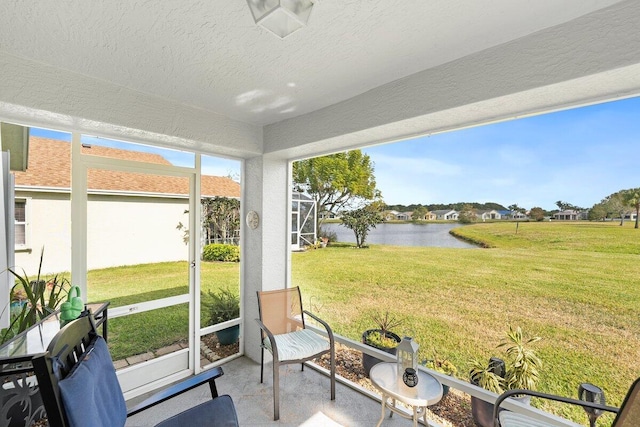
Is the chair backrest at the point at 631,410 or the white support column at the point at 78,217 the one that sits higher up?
the white support column at the point at 78,217

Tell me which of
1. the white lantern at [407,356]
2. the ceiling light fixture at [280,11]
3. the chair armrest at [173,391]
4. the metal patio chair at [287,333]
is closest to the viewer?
the ceiling light fixture at [280,11]

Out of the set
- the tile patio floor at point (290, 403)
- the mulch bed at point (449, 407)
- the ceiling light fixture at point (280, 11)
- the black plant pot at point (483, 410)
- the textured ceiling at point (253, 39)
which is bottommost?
the tile patio floor at point (290, 403)

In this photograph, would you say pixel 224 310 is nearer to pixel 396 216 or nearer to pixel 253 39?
pixel 396 216

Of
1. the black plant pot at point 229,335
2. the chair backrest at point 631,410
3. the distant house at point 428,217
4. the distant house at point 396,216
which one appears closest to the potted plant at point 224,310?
the black plant pot at point 229,335

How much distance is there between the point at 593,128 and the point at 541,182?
45 cm

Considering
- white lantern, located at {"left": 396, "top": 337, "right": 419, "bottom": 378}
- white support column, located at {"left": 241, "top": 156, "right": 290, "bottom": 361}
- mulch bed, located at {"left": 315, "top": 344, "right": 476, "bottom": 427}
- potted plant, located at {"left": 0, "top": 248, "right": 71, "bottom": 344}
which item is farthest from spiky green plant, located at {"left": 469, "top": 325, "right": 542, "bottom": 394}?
potted plant, located at {"left": 0, "top": 248, "right": 71, "bottom": 344}

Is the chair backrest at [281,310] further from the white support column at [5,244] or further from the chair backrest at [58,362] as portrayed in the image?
the white support column at [5,244]

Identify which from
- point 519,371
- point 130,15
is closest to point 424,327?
point 519,371

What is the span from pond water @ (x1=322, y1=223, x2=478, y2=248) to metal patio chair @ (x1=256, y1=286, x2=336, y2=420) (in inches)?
38.0

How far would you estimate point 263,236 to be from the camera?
132 inches

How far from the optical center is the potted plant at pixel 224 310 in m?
3.39

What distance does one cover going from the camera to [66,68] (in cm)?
200

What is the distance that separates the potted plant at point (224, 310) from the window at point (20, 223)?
173 centimetres

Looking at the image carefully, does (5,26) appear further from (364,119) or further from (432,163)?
(432,163)
